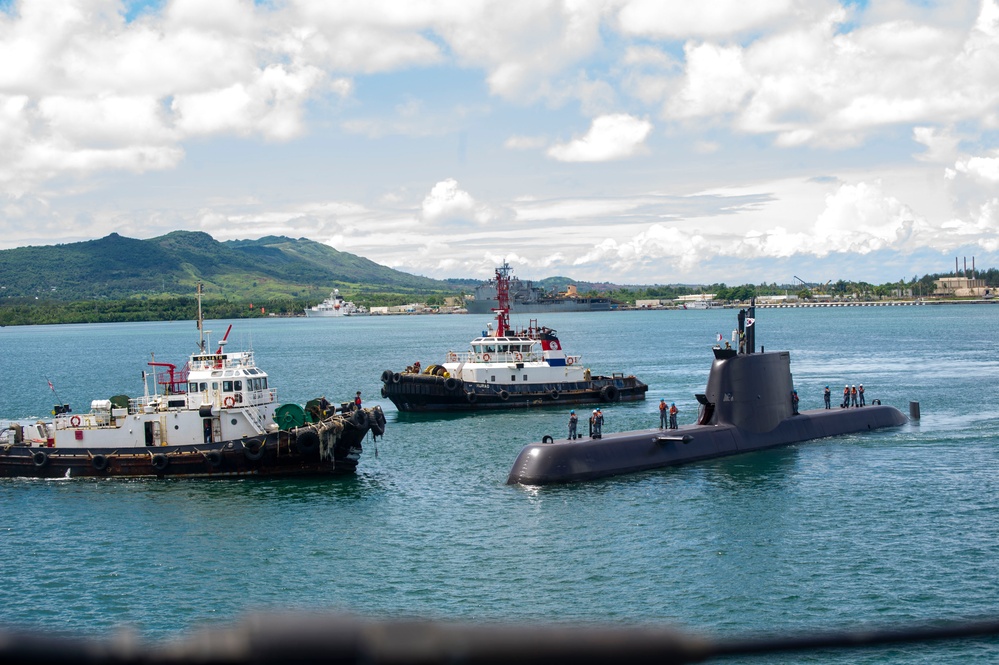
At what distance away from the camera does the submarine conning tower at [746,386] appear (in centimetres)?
3941

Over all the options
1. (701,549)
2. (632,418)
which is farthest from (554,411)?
(701,549)

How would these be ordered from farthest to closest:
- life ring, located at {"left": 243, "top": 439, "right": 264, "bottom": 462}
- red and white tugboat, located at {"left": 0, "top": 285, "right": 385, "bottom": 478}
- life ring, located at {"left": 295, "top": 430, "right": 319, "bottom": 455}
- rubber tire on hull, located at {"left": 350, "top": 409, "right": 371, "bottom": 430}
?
rubber tire on hull, located at {"left": 350, "top": 409, "right": 371, "bottom": 430}
red and white tugboat, located at {"left": 0, "top": 285, "right": 385, "bottom": 478}
life ring, located at {"left": 243, "top": 439, "right": 264, "bottom": 462}
life ring, located at {"left": 295, "top": 430, "right": 319, "bottom": 455}

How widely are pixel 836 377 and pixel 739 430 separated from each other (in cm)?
4055

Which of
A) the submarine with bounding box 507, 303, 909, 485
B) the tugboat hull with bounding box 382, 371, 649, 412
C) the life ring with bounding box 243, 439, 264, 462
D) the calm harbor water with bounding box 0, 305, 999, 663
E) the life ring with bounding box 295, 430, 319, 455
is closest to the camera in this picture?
the calm harbor water with bounding box 0, 305, 999, 663

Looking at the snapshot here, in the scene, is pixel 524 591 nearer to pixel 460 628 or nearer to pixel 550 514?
pixel 550 514

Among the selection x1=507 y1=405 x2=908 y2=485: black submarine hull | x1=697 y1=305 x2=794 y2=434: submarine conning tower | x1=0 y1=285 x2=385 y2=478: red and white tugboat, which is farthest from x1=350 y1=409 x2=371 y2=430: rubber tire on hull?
x1=697 y1=305 x2=794 y2=434: submarine conning tower

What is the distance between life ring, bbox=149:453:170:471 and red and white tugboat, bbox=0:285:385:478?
0.04 meters

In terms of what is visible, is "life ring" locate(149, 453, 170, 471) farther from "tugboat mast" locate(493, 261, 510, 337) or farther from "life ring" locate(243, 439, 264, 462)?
"tugboat mast" locate(493, 261, 510, 337)

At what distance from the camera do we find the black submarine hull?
35438 mm

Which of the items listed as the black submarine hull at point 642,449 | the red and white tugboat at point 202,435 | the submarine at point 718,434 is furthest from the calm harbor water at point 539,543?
the red and white tugboat at point 202,435

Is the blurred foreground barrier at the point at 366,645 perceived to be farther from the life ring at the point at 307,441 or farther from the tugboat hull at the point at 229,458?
the life ring at the point at 307,441

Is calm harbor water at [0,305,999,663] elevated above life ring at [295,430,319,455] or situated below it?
below

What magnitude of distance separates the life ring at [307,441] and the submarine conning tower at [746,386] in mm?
15365

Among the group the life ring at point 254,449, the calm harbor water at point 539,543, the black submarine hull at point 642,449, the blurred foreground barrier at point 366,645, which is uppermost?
the blurred foreground barrier at point 366,645
